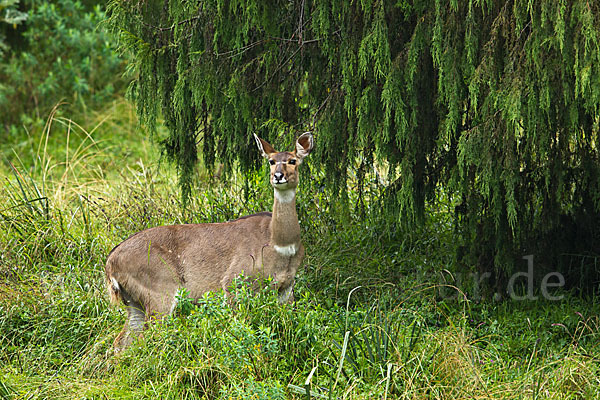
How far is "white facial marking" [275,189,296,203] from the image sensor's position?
605 cm

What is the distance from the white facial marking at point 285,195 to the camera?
6.05m

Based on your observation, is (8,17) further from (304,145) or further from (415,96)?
(415,96)

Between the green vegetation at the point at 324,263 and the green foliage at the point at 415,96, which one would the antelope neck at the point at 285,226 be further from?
the green foliage at the point at 415,96

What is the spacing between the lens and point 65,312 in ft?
21.1

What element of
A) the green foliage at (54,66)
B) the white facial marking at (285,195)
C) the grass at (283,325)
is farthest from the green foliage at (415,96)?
the green foliage at (54,66)

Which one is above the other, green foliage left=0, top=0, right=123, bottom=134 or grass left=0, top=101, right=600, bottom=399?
green foliage left=0, top=0, right=123, bottom=134

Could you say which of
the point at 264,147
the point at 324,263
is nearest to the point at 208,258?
the point at 264,147

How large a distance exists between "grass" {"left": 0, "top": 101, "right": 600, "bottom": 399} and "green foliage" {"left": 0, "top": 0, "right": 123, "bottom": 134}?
4.50 m

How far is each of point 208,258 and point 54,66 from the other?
26.6 ft

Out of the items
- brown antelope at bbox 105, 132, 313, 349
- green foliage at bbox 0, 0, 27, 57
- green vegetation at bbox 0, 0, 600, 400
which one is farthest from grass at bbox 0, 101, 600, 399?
green foliage at bbox 0, 0, 27, 57

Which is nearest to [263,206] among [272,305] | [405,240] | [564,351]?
[405,240]

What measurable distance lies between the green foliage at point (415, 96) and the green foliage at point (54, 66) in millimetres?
6461

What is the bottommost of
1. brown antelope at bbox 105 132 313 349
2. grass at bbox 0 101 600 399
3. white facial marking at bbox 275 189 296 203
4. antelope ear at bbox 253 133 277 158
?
grass at bbox 0 101 600 399

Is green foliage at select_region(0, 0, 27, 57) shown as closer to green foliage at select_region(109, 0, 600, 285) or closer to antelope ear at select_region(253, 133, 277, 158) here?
green foliage at select_region(109, 0, 600, 285)
